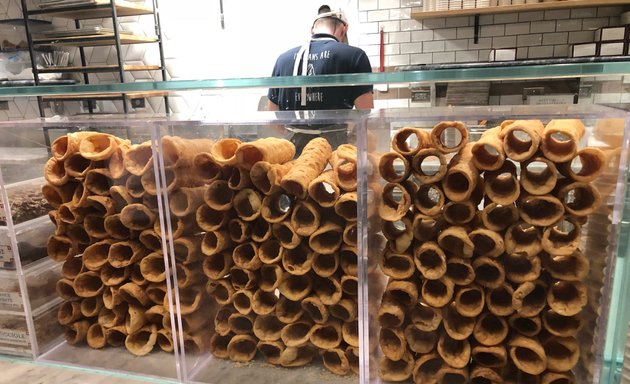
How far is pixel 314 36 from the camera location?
2.43 m

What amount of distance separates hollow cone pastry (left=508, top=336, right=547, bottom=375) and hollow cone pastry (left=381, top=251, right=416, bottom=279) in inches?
8.0

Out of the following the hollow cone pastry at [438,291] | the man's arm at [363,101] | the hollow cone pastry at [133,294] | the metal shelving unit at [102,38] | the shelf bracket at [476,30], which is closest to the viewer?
the hollow cone pastry at [438,291]

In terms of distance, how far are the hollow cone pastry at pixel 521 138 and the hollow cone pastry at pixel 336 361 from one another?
A: 18.5 inches

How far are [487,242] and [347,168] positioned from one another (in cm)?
26

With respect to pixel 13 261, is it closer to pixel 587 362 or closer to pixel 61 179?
pixel 61 179

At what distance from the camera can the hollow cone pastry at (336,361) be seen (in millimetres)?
907

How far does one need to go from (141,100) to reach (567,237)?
3673 mm

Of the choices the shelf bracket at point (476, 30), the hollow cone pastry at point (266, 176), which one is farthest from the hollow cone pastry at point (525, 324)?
the shelf bracket at point (476, 30)

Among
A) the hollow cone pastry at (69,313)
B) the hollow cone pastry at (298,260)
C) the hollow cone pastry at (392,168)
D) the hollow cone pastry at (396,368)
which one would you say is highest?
the hollow cone pastry at (392,168)

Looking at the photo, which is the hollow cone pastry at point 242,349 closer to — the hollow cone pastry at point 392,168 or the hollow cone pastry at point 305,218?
the hollow cone pastry at point 305,218

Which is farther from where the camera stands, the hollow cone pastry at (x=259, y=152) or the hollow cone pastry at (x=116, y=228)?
the hollow cone pastry at (x=116, y=228)

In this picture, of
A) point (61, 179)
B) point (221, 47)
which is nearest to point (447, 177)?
point (61, 179)

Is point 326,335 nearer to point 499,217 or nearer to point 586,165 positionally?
point 499,217

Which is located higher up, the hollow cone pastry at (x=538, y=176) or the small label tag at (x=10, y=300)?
the hollow cone pastry at (x=538, y=176)
